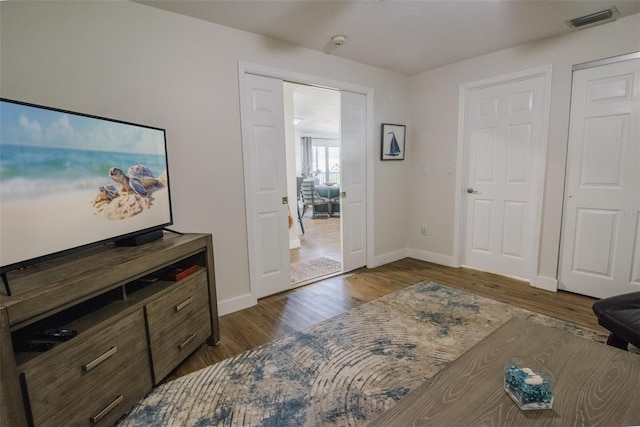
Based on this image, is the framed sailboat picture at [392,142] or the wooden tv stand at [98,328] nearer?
the wooden tv stand at [98,328]

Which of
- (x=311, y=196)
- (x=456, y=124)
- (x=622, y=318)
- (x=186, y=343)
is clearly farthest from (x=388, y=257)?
(x=311, y=196)

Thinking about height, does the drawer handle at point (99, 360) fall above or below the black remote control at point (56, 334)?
below

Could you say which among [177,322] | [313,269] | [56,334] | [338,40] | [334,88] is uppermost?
[338,40]

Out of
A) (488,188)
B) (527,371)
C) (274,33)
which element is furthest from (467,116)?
(527,371)

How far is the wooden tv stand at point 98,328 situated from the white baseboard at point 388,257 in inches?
90.1

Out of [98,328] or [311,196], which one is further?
[311,196]

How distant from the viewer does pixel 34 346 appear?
1.11 meters

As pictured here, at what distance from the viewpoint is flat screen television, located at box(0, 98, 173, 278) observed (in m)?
1.12

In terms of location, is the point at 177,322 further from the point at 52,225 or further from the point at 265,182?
the point at 265,182


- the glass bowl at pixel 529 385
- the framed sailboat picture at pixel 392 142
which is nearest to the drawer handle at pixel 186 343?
the glass bowl at pixel 529 385

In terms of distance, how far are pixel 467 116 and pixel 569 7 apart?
1.29m

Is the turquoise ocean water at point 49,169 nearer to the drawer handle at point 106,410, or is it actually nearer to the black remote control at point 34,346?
the black remote control at point 34,346

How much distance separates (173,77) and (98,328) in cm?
174

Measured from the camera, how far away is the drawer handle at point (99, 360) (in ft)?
4.07
